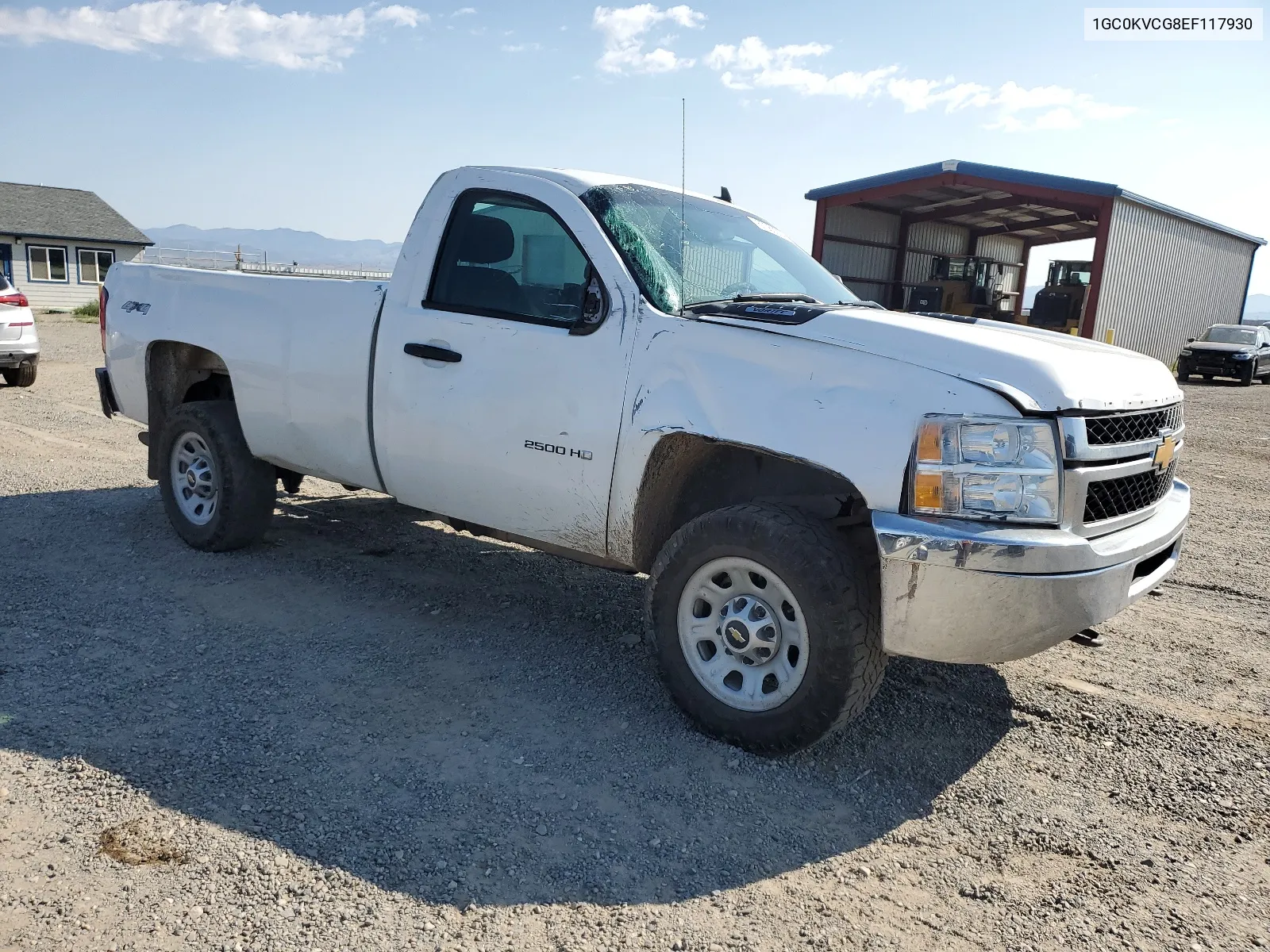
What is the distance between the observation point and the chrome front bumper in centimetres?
307

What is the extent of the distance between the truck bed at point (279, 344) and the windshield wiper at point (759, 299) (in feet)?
5.61

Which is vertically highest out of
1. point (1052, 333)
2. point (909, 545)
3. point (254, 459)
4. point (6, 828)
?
point (1052, 333)

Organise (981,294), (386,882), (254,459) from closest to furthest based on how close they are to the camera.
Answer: (386,882) → (254,459) → (981,294)

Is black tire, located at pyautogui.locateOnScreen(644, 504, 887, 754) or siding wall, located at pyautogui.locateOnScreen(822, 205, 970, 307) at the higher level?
siding wall, located at pyautogui.locateOnScreen(822, 205, 970, 307)

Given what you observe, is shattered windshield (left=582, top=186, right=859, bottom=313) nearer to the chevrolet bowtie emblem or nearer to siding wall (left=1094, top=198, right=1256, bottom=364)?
the chevrolet bowtie emblem

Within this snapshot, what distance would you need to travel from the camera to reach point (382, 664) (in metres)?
4.36

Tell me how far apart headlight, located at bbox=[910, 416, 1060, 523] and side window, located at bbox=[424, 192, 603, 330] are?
58.2 inches

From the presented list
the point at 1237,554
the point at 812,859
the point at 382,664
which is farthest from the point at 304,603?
the point at 1237,554

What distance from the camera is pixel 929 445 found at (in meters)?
3.14

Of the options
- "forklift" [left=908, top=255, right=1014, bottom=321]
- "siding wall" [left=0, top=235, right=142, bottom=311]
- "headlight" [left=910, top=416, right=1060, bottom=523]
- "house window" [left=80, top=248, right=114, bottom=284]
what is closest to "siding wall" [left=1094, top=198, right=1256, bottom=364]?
"forklift" [left=908, top=255, right=1014, bottom=321]

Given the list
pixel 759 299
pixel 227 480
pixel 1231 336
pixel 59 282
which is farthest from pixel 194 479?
pixel 59 282

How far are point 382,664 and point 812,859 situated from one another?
2.15 meters

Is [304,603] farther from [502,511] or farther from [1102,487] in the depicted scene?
[1102,487]

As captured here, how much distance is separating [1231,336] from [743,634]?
92.7ft
